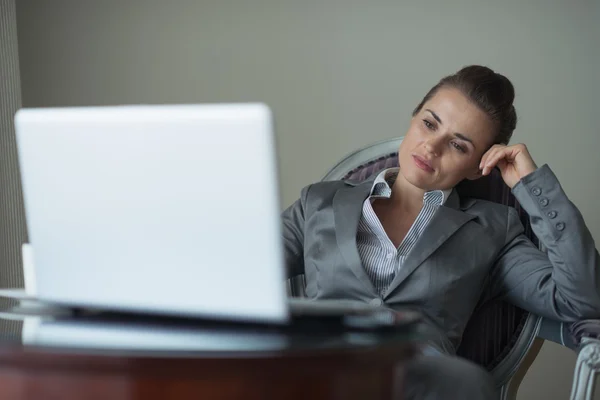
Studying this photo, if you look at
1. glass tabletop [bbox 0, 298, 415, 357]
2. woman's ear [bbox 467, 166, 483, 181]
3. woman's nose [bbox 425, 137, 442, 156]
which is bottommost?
woman's ear [bbox 467, 166, 483, 181]

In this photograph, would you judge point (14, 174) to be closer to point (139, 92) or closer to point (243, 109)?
point (139, 92)

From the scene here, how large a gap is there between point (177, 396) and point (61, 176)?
0.34 m

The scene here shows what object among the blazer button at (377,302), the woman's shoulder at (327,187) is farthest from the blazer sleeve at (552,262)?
the woman's shoulder at (327,187)

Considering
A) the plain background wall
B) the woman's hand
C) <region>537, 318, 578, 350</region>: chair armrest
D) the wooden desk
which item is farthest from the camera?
the plain background wall

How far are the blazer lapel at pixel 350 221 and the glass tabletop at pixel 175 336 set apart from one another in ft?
2.61

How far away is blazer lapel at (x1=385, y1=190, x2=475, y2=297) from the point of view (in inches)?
71.7

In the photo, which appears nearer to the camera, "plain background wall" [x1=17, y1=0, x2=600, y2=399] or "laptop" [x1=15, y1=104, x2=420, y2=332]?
"laptop" [x1=15, y1=104, x2=420, y2=332]

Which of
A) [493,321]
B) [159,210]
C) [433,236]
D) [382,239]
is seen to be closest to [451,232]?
[433,236]

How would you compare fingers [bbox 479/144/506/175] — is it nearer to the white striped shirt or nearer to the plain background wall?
the white striped shirt

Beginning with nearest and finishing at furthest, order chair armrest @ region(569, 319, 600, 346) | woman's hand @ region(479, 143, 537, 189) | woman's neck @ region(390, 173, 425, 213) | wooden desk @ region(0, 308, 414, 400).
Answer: wooden desk @ region(0, 308, 414, 400) → chair armrest @ region(569, 319, 600, 346) → woman's hand @ region(479, 143, 537, 189) → woman's neck @ region(390, 173, 425, 213)

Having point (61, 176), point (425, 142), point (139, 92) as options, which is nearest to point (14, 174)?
point (139, 92)

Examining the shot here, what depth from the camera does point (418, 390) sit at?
1.27m

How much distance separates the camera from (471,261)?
1866 mm

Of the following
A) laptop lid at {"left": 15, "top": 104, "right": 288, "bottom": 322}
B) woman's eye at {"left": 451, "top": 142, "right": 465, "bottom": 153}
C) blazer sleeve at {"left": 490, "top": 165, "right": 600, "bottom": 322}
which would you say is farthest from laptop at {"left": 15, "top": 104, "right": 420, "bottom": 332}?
woman's eye at {"left": 451, "top": 142, "right": 465, "bottom": 153}
